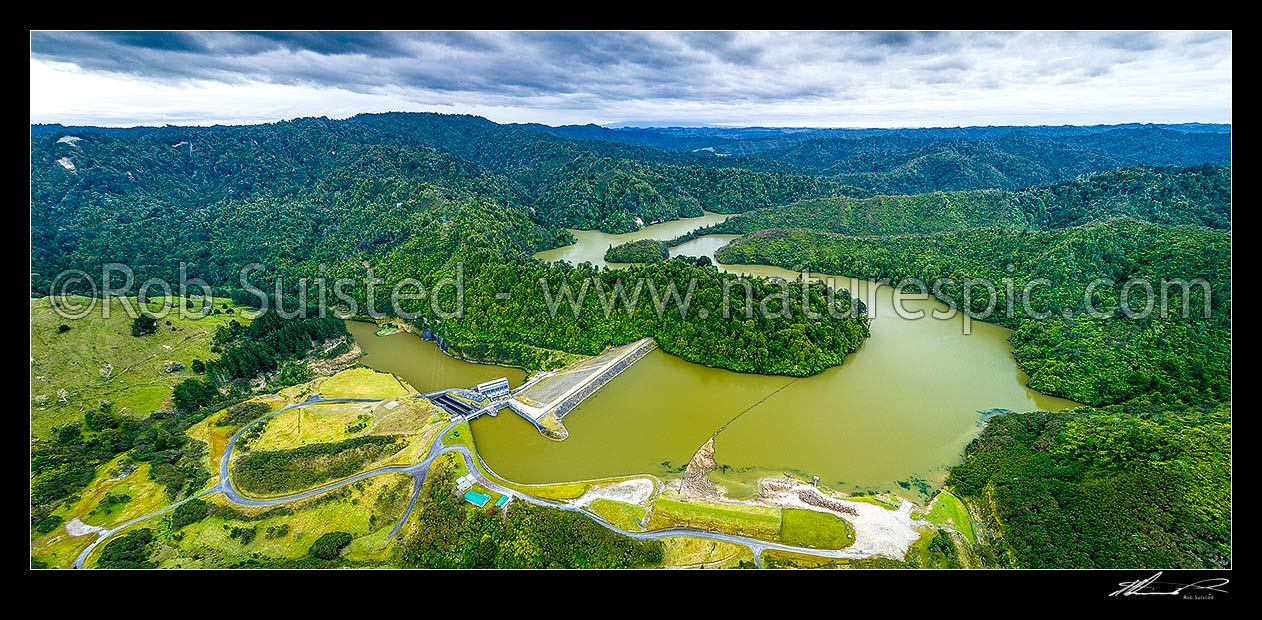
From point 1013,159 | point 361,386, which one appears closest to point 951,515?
point 361,386

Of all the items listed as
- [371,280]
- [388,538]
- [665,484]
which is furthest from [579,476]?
[371,280]

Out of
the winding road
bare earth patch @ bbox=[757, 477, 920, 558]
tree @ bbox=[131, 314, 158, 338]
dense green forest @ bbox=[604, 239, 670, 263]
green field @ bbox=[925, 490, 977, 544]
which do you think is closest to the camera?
the winding road

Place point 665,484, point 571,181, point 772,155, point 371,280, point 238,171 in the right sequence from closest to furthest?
point 665,484 < point 371,280 < point 238,171 < point 571,181 < point 772,155

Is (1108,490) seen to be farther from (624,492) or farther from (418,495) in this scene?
(418,495)

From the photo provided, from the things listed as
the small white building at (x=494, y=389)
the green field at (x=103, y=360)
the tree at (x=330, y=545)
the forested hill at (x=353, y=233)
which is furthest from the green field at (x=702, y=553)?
the green field at (x=103, y=360)

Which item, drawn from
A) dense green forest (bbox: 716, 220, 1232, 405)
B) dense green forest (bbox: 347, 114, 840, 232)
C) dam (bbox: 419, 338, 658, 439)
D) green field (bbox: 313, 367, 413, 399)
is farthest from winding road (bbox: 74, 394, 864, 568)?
dense green forest (bbox: 347, 114, 840, 232)

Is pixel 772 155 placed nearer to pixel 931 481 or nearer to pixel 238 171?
pixel 238 171
